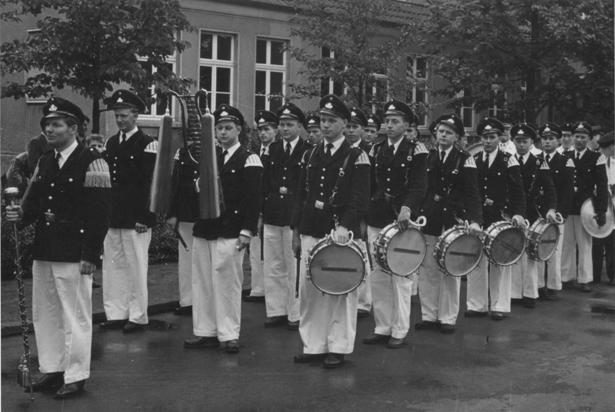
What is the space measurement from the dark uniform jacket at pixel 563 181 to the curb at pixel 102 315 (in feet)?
18.6

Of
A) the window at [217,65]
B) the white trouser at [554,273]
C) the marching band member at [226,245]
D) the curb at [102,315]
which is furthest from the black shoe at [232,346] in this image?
the window at [217,65]

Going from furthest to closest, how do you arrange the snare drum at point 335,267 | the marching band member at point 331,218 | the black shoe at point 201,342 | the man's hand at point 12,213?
1. the black shoe at point 201,342
2. the marching band member at point 331,218
3. the snare drum at point 335,267
4. the man's hand at point 12,213

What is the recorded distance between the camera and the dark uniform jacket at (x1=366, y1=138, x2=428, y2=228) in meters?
9.51

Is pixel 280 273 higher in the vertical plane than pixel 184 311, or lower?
higher

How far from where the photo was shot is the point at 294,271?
35.2 ft

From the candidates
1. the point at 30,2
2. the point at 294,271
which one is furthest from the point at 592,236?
the point at 30,2

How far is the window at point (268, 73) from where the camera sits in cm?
2606

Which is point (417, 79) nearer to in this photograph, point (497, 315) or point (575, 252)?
point (575, 252)

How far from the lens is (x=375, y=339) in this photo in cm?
948

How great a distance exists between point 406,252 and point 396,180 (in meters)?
1.00

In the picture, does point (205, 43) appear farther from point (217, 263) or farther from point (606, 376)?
point (606, 376)

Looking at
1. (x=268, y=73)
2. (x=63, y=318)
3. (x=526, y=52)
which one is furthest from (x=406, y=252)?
(x=268, y=73)

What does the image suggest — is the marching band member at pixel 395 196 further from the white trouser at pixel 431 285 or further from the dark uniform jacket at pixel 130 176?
the dark uniform jacket at pixel 130 176

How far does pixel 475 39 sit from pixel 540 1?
1.78 meters
